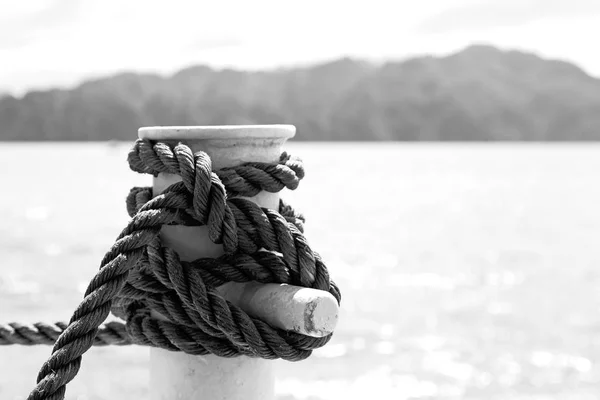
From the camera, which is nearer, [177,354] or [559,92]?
[177,354]

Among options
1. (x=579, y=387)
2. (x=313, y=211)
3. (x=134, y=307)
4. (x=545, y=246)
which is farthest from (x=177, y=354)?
(x=313, y=211)

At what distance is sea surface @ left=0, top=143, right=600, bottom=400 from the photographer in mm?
8523

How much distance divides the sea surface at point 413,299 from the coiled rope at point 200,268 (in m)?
6.83

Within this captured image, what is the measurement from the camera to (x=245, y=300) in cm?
149

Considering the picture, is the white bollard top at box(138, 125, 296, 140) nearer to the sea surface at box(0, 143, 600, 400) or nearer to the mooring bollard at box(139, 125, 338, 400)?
the mooring bollard at box(139, 125, 338, 400)

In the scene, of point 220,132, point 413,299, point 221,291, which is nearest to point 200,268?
point 221,291

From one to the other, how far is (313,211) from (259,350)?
30049 mm

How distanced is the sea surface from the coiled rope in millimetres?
6832

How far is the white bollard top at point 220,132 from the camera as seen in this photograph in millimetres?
1448

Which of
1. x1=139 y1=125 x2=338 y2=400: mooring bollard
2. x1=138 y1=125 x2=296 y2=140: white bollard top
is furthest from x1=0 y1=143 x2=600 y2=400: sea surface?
x1=138 y1=125 x2=296 y2=140: white bollard top

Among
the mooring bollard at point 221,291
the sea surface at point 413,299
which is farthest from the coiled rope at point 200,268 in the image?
the sea surface at point 413,299

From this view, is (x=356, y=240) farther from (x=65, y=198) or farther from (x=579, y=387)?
(x=65, y=198)

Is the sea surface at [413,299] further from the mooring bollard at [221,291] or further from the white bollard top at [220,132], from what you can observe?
the white bollard top at [220,132]

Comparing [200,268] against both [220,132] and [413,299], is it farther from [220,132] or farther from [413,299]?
[413,299]
